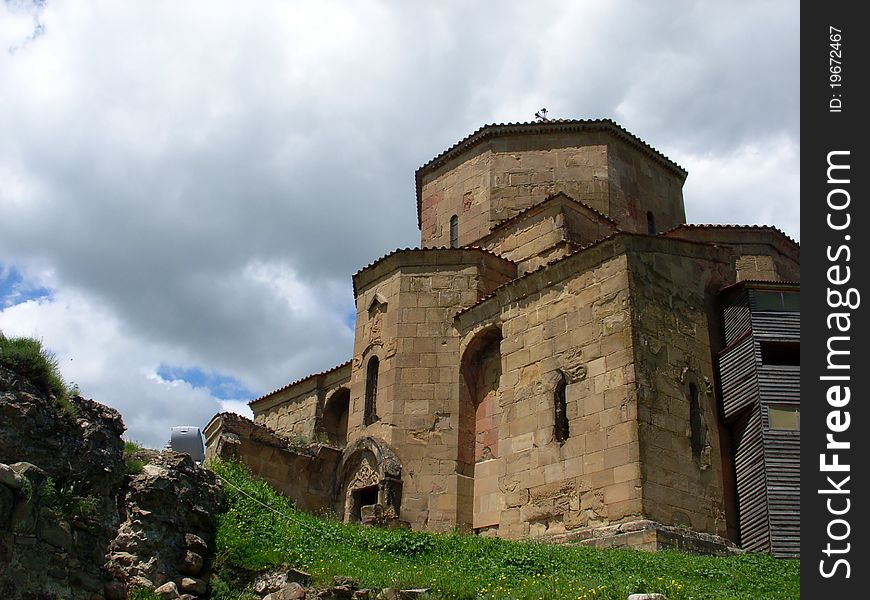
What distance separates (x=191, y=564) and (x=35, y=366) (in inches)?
135

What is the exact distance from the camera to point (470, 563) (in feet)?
37.2

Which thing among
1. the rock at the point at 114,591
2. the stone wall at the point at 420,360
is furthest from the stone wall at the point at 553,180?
the rock at the point at 114,591

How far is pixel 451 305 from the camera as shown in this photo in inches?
739

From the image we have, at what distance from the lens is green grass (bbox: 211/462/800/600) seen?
10016 millimetres

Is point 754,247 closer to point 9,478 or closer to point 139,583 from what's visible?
point 139,583

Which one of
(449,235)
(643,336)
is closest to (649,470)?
(643,336)

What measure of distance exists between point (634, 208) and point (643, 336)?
321 inches

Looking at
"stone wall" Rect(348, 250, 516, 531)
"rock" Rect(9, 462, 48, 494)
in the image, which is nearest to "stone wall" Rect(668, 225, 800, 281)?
"stone wall" Rect(348, 250, 516, 531)

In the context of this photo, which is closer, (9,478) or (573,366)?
(9,478)

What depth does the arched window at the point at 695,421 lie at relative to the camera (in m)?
14.6

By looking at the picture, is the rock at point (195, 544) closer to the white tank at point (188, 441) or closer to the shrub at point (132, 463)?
the shrub at point (132, 463)

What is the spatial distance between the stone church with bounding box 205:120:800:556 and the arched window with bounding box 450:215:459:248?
0.39 meters

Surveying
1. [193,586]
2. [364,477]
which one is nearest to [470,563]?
[193,586]
